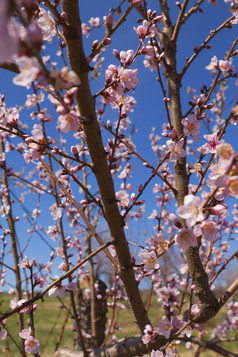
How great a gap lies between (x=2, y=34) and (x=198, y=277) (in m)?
1.70

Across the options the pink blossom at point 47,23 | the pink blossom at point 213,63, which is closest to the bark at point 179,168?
the pink blossom at point 213,63

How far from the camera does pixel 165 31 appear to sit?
2.38 metres

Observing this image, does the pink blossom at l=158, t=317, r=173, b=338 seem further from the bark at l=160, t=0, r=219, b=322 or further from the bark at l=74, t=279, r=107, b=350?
the bark at l=74, t=279, r=107, b=350

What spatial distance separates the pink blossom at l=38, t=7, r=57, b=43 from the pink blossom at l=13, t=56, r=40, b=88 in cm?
74

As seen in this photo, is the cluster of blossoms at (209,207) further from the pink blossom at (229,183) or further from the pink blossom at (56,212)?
the pink blossom at (56,212)

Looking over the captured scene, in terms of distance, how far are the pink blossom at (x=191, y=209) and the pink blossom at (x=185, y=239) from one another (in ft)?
0.21

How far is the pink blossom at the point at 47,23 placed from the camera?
1.22 metres

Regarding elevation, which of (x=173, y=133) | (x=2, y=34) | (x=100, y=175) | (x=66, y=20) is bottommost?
(x=2, y=34)

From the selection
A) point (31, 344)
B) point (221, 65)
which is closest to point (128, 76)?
point (221, 65)

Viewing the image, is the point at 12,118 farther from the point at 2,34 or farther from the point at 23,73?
the point at 2,34

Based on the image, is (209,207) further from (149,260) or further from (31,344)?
(31,344)

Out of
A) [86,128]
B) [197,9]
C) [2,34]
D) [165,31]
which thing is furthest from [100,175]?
[197,9]

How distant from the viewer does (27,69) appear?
24.1 inches

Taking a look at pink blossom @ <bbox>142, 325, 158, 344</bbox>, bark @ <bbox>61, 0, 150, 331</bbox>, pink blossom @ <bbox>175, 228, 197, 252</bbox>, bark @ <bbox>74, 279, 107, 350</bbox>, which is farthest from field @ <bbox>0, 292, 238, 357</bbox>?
pink blossom @ <bbox>175, 228, 197, 252</bbox>
